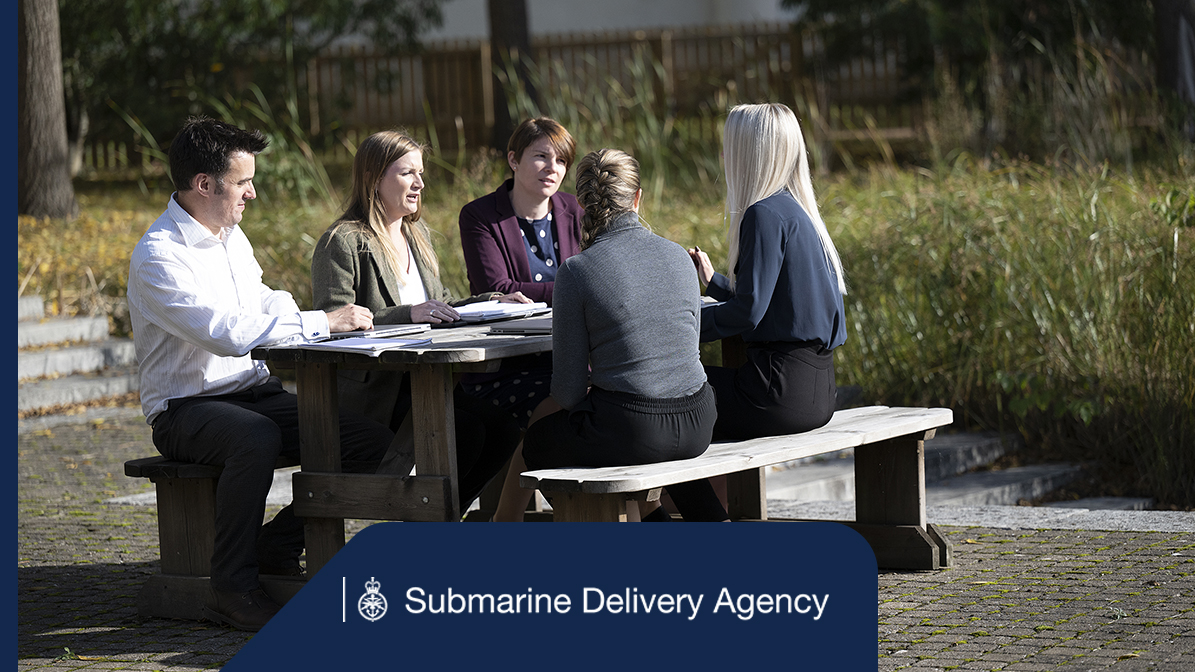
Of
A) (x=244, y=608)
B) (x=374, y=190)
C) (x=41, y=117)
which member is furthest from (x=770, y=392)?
(x=41, y=117)

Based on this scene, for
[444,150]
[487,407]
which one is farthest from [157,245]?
[444,150]

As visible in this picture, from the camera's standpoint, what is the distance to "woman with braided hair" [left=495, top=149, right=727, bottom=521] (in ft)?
12.7

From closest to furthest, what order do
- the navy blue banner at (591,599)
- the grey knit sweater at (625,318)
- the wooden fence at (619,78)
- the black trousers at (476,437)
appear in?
1. the navy blue banner at (591,599)
2. the grey knit sweater at (625,318)
3. the black trousers at (476,437)
4. the wooden fence at (619,78)

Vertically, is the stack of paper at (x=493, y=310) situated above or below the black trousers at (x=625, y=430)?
above

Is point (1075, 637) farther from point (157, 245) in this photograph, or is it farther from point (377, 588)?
point (157, 245)

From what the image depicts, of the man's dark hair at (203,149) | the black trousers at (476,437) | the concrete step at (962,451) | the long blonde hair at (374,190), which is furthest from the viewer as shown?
the concrete step at (962,451)

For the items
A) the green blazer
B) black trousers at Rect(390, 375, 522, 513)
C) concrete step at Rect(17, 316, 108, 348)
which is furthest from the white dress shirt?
concrete step at Rect(17, 316, 108, 348)

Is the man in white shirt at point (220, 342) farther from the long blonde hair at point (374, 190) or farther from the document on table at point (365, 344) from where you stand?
the long blonde hair at point (374, 190)

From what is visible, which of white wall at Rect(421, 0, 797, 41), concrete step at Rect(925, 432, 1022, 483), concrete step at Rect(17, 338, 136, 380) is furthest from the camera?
white wall at Rect(421, 0, 797, 41)

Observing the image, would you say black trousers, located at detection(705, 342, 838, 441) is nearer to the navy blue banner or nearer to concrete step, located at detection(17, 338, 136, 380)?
the navy blue banner

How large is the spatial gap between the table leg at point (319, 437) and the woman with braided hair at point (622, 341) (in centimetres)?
67

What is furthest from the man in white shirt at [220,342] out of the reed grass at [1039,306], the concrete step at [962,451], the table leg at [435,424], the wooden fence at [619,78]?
the wooden fence at [619,78]

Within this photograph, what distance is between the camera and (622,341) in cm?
386

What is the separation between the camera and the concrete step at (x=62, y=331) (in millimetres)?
9688
